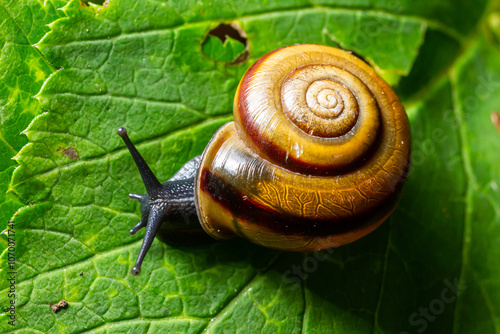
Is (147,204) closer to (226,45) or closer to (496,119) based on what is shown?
(226,45)

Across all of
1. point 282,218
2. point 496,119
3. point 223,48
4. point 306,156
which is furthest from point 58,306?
point 496,119

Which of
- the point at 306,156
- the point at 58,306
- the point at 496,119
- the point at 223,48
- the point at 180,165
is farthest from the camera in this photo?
the point at 496,119

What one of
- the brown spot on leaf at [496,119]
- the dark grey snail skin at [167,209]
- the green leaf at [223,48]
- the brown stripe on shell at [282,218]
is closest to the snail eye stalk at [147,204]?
the dark grey snail skin at [167,209]

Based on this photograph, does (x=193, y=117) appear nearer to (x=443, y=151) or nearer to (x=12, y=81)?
(x=12, y=81)

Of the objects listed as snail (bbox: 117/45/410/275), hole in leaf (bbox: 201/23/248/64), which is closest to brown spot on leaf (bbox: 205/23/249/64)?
hole in leaf (bbox: 201/23/248/64)

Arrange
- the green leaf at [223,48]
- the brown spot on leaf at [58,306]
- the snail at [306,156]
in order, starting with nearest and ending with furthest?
the snail at [306,156]
the brown spot on leaf at [58,306]
the green leaf at [223,48]

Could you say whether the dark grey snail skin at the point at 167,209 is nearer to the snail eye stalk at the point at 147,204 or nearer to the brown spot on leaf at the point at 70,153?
the snail eye stalk at the point at 147,204

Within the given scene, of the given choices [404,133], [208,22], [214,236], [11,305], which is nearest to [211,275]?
[214,236]

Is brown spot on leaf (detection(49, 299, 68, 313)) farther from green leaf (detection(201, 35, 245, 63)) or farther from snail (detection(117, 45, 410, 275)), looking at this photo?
green leaf (detection(201, 35, 245, 63))
